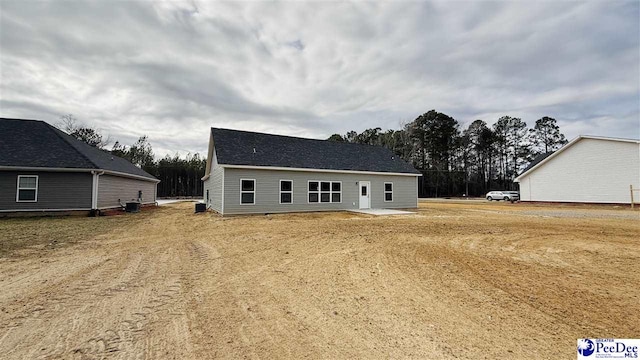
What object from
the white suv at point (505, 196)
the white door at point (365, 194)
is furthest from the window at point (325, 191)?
the white suv at point (505, 196)

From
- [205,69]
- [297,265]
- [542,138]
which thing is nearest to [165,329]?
[297,265]

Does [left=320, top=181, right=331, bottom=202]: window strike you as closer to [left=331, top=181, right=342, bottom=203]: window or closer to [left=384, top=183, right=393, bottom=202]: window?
[left=331, top=181, right=342, bottom=203]: window

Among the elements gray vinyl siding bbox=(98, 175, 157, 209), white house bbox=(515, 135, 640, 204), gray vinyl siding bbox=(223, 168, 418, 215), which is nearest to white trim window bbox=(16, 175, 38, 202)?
gray vinyl siding bbox=(98, 175, 157, 209)

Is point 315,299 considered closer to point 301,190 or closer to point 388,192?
point 301,190

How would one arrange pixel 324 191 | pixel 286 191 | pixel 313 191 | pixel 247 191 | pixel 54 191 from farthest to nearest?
pixel 324 191 < pixel 313 191 < pixel 286 191 < pixel 247 191 < pixel 54 191

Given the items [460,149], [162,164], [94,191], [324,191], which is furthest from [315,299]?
[460,149]

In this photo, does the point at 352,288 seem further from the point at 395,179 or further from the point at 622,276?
the point at 395,179

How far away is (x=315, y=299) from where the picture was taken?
3.56 m

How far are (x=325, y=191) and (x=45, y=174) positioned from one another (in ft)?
46.4

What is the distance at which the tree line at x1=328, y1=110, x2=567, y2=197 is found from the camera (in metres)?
43.6

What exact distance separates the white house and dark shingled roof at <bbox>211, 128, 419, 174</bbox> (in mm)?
14027

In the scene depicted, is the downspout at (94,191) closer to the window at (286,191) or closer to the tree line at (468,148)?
the window at (286,191)

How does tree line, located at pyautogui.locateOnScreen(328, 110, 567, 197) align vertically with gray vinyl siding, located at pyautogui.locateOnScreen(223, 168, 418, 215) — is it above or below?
above

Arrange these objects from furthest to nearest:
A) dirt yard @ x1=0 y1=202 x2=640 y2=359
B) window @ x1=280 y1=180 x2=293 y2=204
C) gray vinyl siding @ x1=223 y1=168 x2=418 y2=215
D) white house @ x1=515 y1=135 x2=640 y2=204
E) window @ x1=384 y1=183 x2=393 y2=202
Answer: white house @ x1=515 y1=135 x2=640 y2=204 < window @ x1=384 y1=183 x2=393 y2=202 < window @ x1=280 y1=180 x2=293 y2=204 < gray vinyl siding @ x1=223 y1=168 x2=418 y2=215 < dirt yard @ x1=0 y1=202 x2=640 y2=359
